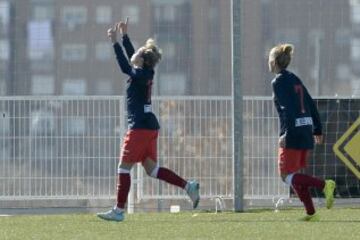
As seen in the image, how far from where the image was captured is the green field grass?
30.8ft

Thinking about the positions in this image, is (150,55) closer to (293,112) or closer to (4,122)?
(293,112)

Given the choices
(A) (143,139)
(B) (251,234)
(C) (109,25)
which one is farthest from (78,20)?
(B) (251,234)

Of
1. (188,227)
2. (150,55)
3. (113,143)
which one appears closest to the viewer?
(188,227)

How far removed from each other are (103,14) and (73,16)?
42 centimetres

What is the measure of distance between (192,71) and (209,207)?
3220 mm

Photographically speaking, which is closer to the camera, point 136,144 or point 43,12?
A: point 136,144

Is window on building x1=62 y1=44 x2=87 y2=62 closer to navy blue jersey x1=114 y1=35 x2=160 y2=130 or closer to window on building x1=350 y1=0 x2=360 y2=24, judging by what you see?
window on building x1=350 y1=0 x2=360 y2=24

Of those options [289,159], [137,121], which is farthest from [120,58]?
[289,159]

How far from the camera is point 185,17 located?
17.7 m

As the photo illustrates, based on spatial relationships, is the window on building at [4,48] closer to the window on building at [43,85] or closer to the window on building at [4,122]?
the window on building at [43,85]

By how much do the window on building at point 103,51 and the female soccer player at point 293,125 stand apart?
22.8ft

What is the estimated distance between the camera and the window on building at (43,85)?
1764 cm

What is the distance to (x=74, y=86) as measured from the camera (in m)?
17.6

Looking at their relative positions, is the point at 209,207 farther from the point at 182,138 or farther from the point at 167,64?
the point at 167,64
